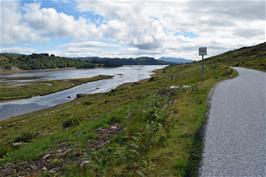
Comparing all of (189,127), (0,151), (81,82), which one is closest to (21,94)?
(81,82)

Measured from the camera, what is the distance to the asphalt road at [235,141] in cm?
943

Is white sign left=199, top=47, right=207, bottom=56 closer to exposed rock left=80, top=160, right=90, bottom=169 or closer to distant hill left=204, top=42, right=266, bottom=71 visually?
exposed rock left=80, top=160, right=90, bottom=169

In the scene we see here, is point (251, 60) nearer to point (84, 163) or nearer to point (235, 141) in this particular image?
point (235, 141)

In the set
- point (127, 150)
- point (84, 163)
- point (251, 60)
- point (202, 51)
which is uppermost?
point (202, 51)

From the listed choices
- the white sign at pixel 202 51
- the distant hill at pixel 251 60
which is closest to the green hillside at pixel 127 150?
the white sign at pixel 202 51

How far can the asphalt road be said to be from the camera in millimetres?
9432

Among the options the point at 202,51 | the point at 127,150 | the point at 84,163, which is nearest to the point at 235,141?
the point at 127,150

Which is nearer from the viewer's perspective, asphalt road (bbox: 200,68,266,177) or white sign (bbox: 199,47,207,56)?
asphalt road (bbox: 200,68,266,177)

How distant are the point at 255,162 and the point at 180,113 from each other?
7.64m

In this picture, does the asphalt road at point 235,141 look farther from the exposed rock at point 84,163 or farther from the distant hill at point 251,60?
the distant hill at point 251,60

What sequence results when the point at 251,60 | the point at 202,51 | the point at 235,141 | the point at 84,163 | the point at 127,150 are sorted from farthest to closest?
the point at 251,60 → the point at 202,51 → the point at 235,141 → the point at 127,150 → the point at 84,163

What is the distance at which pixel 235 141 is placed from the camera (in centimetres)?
1227

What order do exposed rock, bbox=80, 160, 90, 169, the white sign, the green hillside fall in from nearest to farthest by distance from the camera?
the green hillside, exposed rock, bbox=80, 160, 90, 169, the white sign

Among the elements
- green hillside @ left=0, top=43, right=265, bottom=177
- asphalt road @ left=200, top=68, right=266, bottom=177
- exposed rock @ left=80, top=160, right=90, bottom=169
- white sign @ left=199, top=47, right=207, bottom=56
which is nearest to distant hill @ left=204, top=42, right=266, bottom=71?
white sign @ left=199, top=47, right=207, bottom=56
